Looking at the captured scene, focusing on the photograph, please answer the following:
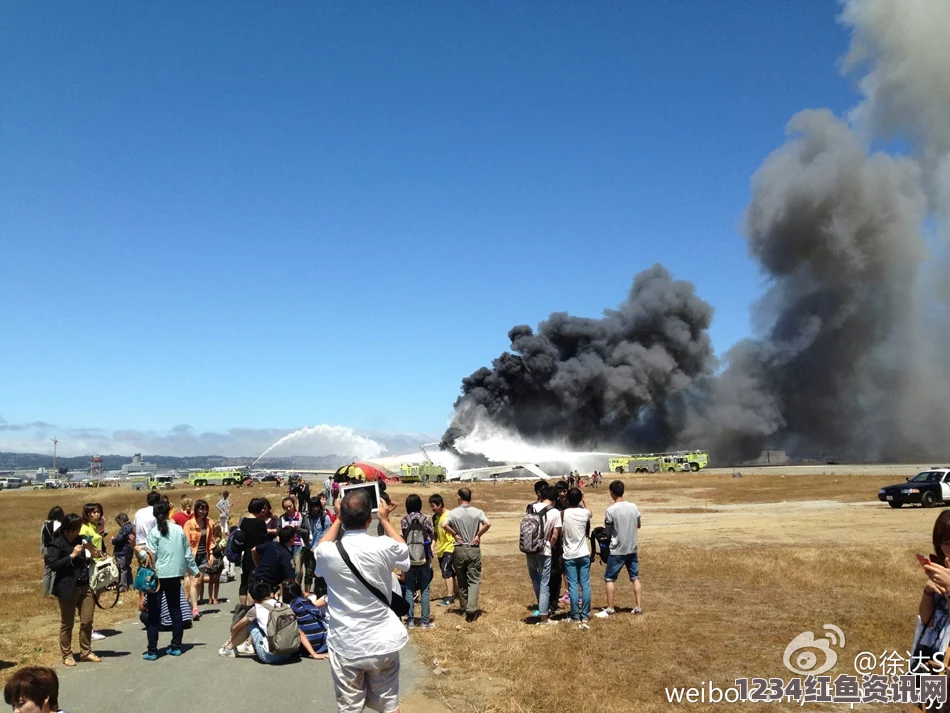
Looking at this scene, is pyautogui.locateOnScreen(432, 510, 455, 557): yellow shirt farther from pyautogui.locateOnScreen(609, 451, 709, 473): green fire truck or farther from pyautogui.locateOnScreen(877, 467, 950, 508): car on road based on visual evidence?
pyautogui.locateOnScreen(609, 451, 709, 473): green fire truck

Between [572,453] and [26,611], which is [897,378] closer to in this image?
[572,453]

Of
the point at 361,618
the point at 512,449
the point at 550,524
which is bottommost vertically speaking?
the point at 512,449

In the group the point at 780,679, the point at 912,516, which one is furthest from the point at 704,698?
the point at 912,516

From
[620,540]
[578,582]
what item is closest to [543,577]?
[578,582]

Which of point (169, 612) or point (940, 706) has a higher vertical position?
point (940, 706)

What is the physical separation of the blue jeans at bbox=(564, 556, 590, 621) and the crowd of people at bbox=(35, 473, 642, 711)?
2 cm

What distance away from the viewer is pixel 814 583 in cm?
1217

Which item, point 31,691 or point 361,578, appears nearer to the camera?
point 31,691

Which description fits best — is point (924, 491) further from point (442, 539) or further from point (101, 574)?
point (101, 574)

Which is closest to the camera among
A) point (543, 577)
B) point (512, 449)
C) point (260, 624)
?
point (260, 624)

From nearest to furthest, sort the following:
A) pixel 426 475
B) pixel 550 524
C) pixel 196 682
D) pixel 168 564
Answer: pixel 196 682
pixel 168 564
pixel 550 524
pixel 426 475

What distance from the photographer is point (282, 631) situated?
7.74 metres

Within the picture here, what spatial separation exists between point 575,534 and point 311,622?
11.6ft

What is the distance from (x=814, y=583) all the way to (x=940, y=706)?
907 cm
